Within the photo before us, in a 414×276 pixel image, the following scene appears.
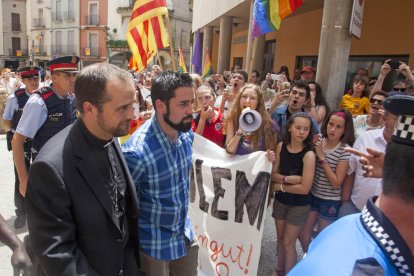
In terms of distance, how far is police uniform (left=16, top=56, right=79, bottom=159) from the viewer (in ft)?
10.6

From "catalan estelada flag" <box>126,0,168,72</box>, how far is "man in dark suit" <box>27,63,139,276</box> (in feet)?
14.4

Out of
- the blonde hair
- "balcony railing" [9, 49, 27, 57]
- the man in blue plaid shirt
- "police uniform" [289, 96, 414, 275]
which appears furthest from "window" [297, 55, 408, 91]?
"balcony railing" [9, 49, 27, 57]

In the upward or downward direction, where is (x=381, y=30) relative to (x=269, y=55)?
upward

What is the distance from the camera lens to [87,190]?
1.57 meters

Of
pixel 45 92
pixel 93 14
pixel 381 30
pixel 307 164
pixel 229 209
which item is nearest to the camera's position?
pixel 307 164

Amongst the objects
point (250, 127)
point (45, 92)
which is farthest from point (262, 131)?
point (45, 92)

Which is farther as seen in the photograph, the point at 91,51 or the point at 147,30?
the point at 91,51

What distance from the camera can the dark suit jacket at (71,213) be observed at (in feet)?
4.82

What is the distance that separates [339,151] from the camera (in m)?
3.26

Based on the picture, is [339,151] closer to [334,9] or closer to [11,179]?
[334,9]

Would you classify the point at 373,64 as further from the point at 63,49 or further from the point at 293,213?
the point at 63,49

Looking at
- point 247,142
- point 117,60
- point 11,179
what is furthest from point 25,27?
point 247,142

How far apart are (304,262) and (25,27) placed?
56579 millimetres

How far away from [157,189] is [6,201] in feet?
13.2
